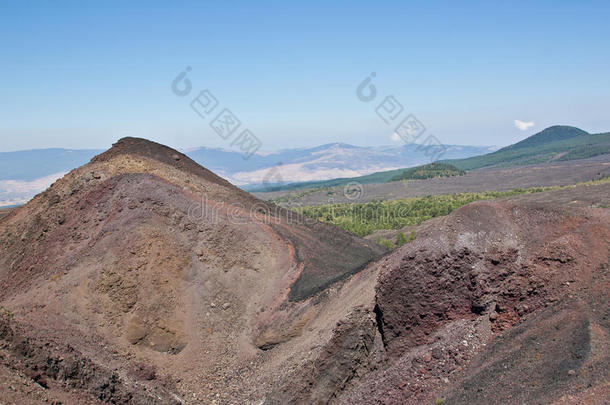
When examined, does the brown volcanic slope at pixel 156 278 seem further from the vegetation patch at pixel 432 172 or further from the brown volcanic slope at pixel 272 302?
the vegetation patch at pixel 432 172

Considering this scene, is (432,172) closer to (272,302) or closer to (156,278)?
(272,302)

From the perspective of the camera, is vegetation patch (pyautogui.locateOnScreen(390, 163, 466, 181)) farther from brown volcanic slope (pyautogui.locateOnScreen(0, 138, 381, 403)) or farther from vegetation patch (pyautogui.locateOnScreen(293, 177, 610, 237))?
brown volcanic slope (pyautogui.locateOnScreen(0, 138, 381, 403))

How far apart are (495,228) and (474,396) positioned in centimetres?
803

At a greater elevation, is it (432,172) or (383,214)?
(432,172)

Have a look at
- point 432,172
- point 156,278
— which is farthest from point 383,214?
point 432,172

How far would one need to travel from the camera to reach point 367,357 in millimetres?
20062

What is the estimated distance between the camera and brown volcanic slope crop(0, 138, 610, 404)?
15617 millimetres

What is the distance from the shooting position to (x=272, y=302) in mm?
28297

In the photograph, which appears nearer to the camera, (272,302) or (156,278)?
(156,278)

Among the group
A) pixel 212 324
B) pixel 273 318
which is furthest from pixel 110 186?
pixel 273 318

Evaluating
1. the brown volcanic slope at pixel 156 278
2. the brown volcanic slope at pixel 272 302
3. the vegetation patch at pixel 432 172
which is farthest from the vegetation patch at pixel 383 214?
the vegetation patch at pixel 432 172

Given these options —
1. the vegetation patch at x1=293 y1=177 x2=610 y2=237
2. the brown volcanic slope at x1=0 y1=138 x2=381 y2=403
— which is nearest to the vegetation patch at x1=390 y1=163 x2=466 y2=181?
the vegetation patch at x1=293 y1=177 x2=610 y2=237

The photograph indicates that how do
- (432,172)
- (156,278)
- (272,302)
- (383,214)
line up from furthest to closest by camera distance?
(432,172), (383,214), (272,302), (156,278)

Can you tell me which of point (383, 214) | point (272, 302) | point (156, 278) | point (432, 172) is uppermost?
point (432, 172)
